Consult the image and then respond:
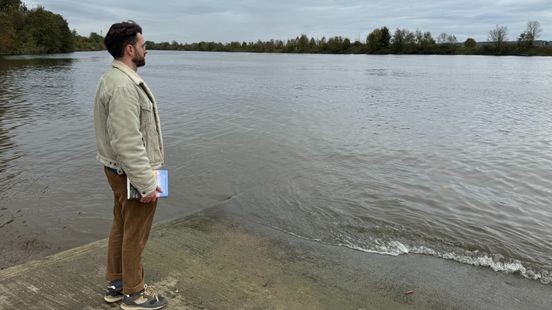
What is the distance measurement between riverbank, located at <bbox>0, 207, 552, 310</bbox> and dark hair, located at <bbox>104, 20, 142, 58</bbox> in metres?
2.28

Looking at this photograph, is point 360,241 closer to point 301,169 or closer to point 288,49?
point 301,169

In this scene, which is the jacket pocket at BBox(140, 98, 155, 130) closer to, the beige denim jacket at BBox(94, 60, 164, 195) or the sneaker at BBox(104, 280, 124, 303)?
the beige denim jacket at BBox(94, 60, 164, 195)

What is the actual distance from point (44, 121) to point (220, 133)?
22.2 ft

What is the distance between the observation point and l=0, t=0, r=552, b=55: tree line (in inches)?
3410

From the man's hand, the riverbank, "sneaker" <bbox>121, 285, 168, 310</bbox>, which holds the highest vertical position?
the man's hand

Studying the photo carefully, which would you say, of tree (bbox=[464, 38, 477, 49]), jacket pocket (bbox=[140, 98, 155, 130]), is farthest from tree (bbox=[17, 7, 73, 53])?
tree (bbox=[464, 38, 477, 49])

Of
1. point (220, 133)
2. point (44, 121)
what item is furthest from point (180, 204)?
point (44, 121)

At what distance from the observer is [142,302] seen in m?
3.64

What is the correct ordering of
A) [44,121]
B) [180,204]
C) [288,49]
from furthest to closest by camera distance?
[288,49], [44,121], [180,204]

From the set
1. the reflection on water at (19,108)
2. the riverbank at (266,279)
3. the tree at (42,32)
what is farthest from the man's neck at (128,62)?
the tree at (42,32)

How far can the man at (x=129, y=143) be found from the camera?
10.1 ft

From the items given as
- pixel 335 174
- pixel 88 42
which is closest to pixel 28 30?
pixel 88 42

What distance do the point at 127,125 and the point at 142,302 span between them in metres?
1.62

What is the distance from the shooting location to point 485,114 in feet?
63.3
